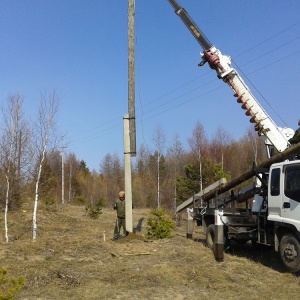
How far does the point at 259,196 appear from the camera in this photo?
33.3 feet

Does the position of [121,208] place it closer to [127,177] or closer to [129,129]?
[127,177]

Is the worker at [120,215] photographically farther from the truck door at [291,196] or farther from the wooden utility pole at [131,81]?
the truck door at [291,196]

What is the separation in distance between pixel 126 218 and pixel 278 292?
6637 millimetres

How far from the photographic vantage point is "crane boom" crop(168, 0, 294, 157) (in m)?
11.2

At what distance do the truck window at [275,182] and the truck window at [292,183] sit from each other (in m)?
0.33

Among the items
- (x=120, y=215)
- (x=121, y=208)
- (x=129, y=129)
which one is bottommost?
(x=120, y=215)

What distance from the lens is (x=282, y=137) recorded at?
11078 mm

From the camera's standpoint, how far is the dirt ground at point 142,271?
6.39 metres

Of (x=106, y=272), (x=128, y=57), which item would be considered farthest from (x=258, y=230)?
(x=128, y=57)

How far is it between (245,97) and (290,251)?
5291 mm

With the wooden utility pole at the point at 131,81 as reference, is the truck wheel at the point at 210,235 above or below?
below

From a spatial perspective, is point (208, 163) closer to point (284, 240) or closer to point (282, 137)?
point (282, 137)

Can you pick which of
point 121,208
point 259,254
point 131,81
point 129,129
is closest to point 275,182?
point 259,254

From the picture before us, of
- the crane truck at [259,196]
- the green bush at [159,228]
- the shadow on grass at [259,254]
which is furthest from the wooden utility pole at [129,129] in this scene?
the shadow on grass at [259,254]
